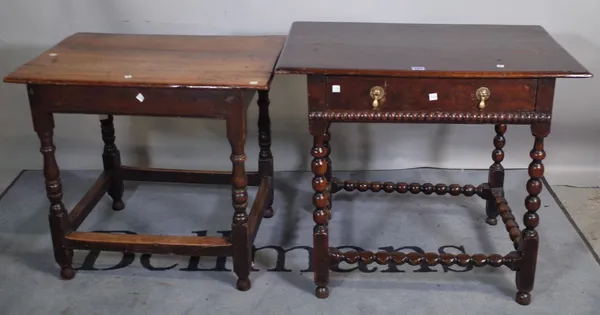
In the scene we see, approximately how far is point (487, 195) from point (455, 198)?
205 mm

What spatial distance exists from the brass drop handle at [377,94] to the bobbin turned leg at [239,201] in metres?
0.35

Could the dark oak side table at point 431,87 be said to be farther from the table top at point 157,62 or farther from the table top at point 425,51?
the table top at point 157,62

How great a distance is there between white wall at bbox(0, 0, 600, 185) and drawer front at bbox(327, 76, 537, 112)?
2.78 ft

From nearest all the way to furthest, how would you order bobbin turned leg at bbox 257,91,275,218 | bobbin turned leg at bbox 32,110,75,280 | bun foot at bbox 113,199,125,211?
bobbin turned leg at bbox 32,110,75,280
bobbin turned leg at bbox 257,91,275,218
bun foot at bbox 113,199,125,211

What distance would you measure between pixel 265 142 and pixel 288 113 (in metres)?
0.36

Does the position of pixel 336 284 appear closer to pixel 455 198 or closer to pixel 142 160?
pixel 455 198

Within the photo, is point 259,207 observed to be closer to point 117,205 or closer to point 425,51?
point 117,205

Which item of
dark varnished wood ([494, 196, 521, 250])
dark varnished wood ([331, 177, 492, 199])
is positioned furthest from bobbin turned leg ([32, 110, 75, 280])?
dark varnished wood ([494, 196, 521, 250])

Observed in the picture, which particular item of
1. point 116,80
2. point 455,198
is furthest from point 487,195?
point 116,80

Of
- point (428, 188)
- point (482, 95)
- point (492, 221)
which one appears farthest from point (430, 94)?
point (492, 221)

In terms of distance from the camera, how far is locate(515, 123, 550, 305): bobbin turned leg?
6.77ft

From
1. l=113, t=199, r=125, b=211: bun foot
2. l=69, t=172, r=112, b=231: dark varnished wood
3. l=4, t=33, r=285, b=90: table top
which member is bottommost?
l=113, t=199, r=125, b=211: bun foot

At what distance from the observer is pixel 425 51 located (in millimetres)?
2094

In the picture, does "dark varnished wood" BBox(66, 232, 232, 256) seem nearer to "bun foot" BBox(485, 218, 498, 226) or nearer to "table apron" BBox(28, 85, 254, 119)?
"table apron" BBox(28, 85, 254, 119)
